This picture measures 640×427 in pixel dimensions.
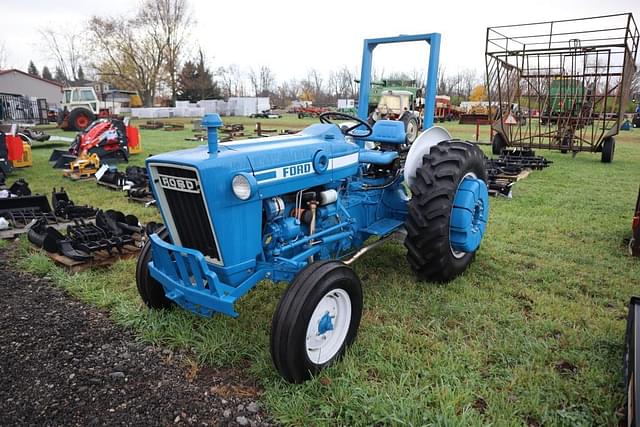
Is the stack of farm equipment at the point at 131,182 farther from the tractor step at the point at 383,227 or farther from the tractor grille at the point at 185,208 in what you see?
the tractor grille at the point at 185,208

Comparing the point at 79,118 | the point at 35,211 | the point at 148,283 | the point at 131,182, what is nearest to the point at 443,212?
the point at 148,283

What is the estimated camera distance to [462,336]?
293cm

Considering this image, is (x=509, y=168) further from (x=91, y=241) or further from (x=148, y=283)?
(x=148, y=283)

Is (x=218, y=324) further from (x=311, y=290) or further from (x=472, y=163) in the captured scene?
(x=472, y=163)

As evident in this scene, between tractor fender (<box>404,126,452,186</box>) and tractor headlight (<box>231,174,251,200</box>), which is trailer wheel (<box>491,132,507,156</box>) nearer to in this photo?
tractor fender (<box>404,126,452,186</box>)

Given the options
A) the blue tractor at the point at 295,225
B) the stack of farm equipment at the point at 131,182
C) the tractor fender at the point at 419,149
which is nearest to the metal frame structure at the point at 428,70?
the tractor fender at the point at 419,149

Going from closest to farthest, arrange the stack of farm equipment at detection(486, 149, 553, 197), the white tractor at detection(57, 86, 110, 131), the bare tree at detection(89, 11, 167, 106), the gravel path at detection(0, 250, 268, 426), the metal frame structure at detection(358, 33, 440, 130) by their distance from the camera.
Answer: the gravel path at detection(0, 250, 268, 426) → the metal frame structure at detection(358, 33, 440, 130) → the stack of farm equipment at detection(486, 149, 553, 197) → the white tractor at detection(57, 86, 110, 131) → the bare tree at detection(89, 11, 167, 106)

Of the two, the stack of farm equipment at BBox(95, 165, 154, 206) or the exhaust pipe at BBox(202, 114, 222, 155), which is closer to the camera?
the exhaust pipe at BBox(202, 114, 222, 155)

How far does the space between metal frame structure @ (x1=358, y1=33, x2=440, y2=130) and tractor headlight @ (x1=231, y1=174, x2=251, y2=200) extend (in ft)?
7.16

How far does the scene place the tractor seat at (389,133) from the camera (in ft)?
12.7

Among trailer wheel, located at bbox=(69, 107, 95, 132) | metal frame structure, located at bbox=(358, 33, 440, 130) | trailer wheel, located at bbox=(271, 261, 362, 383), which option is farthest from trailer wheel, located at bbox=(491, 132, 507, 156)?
trailer wheel, located at bbox=(69, 107, 95, 132)

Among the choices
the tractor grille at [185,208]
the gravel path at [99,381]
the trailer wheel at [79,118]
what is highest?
the trailer wheel at [79,118]

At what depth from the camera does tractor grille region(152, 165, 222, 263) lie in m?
2.44

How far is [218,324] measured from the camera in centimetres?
305
